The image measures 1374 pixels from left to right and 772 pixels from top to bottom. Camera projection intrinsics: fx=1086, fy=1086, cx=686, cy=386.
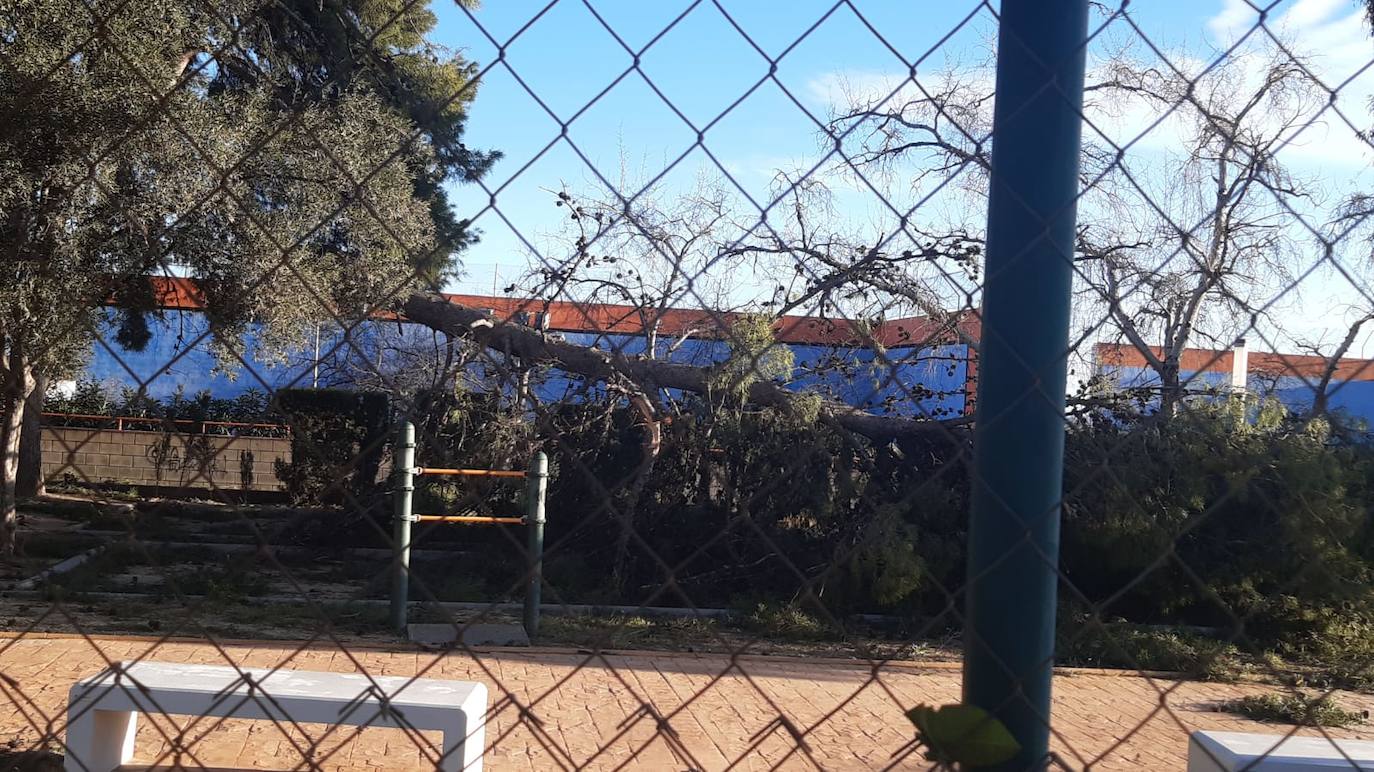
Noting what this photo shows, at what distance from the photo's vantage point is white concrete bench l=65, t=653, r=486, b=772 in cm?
297

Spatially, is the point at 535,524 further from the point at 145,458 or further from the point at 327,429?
the point at 145,458

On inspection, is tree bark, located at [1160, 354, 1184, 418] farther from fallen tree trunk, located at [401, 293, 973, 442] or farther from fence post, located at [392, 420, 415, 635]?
fence post, located at [392, 420, 415, 635]

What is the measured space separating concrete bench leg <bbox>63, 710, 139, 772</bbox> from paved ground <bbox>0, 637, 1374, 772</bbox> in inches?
6.3

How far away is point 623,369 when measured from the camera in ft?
24.7

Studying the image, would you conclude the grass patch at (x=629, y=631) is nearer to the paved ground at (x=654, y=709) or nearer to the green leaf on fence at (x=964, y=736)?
the paved ground at (x=654, y=709)

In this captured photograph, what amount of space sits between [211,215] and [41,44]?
5.00 ft

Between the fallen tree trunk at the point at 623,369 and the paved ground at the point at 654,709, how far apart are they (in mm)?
2055

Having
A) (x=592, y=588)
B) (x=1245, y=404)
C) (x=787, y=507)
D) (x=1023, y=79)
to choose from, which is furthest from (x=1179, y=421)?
(x=1023, y=79)

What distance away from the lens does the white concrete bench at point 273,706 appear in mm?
2969

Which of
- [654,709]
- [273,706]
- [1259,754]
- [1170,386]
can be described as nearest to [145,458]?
[273,706]

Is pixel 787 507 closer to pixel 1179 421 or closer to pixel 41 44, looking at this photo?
pixel 1179 421

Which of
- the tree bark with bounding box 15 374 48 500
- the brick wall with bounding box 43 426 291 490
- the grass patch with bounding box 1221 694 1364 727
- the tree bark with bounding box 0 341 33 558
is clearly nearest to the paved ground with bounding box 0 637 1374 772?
the grass patch with bounding box 1221 694 1364 727

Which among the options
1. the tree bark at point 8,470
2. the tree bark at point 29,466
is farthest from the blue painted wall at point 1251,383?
the tree bark at point 29,466

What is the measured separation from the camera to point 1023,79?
1.06m
